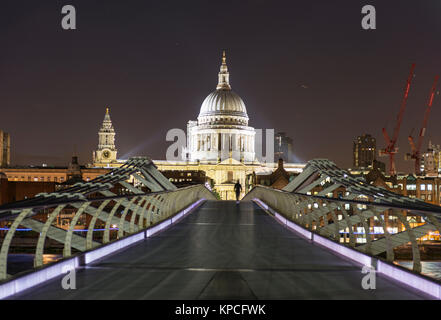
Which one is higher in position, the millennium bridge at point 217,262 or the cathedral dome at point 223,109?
the cathedral dome at point 223,109

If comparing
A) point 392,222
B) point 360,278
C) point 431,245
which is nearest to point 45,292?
point 360,278

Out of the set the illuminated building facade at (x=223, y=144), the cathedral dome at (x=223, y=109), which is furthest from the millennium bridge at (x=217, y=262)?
the cathedral dome at (x=223, y=109)

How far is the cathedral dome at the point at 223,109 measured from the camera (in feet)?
608

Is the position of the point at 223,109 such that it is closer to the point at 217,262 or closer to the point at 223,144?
the point at 223,144

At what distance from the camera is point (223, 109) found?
187 m

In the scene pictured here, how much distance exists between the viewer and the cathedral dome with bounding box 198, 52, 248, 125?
18538 cm

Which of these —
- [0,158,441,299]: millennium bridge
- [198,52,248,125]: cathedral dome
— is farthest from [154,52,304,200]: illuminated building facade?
[0,158,441,299]: millennium bridge

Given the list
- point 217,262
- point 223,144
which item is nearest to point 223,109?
point 223,144

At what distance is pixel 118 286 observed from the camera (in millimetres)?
8906

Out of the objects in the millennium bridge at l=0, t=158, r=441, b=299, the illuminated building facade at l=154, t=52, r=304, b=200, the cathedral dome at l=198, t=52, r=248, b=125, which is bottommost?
the millennium bridge at l=0, t=158, r=441, b=299

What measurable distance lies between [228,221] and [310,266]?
12.9m

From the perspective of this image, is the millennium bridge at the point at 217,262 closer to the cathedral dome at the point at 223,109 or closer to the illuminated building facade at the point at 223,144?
the illuminated building facade at the point at 223,144

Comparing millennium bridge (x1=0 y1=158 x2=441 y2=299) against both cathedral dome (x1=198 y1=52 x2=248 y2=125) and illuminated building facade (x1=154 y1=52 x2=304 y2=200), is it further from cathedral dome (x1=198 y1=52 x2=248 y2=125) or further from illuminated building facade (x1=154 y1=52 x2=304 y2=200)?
cathedral dome (x1=198 y1=52 x2=248 y2=125)
